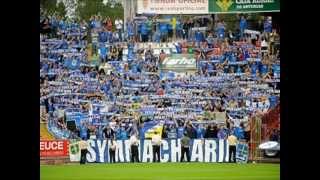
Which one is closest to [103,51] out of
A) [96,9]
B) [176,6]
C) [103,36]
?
[103,36]

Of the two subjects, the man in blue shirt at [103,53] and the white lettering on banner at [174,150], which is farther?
the man in blue shirt at [103,53]

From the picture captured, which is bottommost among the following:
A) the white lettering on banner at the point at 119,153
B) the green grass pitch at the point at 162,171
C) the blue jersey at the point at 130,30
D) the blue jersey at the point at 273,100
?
the green grass pitch at the point at 162,171

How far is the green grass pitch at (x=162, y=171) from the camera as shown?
6.46m

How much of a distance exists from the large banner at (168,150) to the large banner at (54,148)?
228 millimetres

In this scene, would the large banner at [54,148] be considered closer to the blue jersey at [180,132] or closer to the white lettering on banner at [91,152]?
the white lettering on banner at [91,152]

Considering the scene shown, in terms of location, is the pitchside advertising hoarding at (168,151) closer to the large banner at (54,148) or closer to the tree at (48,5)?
the large banner at (54,148)

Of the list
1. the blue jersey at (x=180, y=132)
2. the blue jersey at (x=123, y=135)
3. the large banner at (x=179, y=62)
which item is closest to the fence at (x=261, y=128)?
the blue jersey at (x=180, y=132)

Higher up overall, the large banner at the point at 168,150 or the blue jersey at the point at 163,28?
the blue jersey at the point at 163,28

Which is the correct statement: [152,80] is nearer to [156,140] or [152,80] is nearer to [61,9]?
[156,140]


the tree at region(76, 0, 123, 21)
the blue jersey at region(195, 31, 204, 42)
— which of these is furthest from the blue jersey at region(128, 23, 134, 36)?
the blue jersey at region(195, 31, 204, 42)

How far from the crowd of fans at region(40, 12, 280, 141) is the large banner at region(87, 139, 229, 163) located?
0.07 metres

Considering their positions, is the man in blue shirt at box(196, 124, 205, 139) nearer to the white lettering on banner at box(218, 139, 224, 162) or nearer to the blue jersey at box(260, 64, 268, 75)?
the white lettering on banner at box(218, 139, 224, 162)

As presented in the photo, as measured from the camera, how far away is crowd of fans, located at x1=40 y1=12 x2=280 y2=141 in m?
6.52
